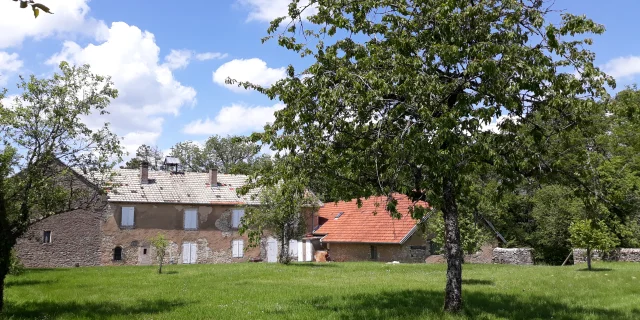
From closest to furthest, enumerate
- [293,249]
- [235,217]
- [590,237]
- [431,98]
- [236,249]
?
[431,98], [590,237], [236,249], [235,217], [293,249]

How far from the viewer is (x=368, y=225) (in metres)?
40.8

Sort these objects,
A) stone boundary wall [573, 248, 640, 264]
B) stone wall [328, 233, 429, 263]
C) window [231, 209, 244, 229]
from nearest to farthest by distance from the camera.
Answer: stone boundary wall [573, 248, 640, 264]
stone wall [328, 233, 429, 263]
window [231, 209, 244, 229]

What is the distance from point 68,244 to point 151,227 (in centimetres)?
631

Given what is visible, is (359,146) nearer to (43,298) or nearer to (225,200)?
(43,298)

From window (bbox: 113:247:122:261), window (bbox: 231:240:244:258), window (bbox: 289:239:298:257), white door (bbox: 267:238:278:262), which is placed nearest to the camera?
window (bbox: 113:247:122:261)

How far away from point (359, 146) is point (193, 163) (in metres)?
75.3

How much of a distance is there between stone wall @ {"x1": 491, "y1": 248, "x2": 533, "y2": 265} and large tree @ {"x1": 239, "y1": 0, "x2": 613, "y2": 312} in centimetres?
2530

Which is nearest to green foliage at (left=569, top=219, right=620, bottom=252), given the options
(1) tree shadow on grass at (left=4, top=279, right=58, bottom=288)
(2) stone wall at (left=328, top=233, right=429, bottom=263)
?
(2) stone wall at (left=328, top=233, right=429, bottom=263)

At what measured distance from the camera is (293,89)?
1191 cm

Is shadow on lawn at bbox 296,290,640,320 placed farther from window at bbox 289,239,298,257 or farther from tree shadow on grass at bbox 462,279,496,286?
window at bbox 289,239,298,257

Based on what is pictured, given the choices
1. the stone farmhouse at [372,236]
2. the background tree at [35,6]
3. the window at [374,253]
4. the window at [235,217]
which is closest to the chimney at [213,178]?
the window at [235,217]

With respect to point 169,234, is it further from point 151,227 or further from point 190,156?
point 190,156

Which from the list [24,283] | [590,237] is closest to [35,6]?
[24,283]

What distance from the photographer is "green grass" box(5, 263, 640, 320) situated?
12.5 meters
